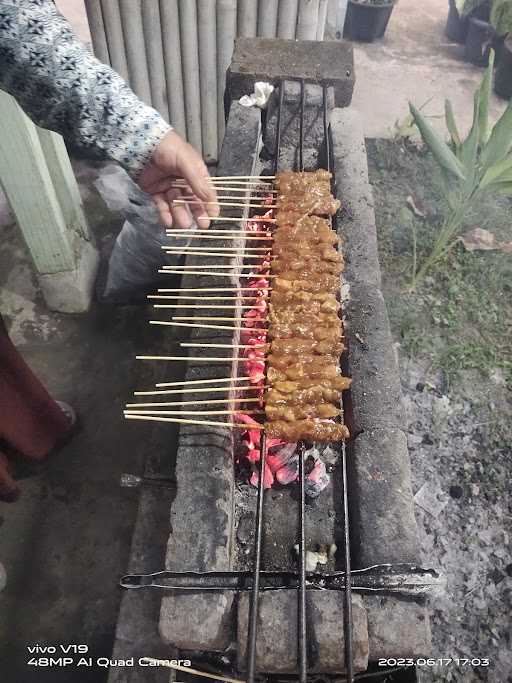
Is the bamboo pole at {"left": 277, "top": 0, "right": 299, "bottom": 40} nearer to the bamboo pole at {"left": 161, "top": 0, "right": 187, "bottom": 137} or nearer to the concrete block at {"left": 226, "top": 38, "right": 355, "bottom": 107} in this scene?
the concrete block at {"left": 226, "top": 38, "right": 355, "bottom": 107}

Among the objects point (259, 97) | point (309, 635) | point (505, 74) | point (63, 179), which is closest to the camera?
point (309, 635)

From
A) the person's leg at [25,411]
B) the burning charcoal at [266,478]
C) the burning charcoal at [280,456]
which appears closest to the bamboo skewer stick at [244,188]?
the person's leg at [25,411]

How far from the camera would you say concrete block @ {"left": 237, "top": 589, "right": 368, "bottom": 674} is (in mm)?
2178

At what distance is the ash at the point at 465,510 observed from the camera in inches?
136

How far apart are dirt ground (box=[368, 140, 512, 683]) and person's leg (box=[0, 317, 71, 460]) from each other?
3.22 metres

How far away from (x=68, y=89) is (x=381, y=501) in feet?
9.23

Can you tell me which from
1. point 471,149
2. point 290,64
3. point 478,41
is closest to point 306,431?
Result: point 471,149

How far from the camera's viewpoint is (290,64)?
465 cm

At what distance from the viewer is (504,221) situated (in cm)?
620

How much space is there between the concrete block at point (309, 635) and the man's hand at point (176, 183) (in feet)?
7.72

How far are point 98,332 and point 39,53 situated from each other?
3346 mm

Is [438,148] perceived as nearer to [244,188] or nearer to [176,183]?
[244,188]

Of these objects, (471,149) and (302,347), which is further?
(471,149)

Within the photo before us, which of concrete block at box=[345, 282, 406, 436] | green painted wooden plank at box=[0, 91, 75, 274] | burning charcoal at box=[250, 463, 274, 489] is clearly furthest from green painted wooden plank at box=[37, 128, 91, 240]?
burning charcoal at box=[250, 463, 274, 489]
